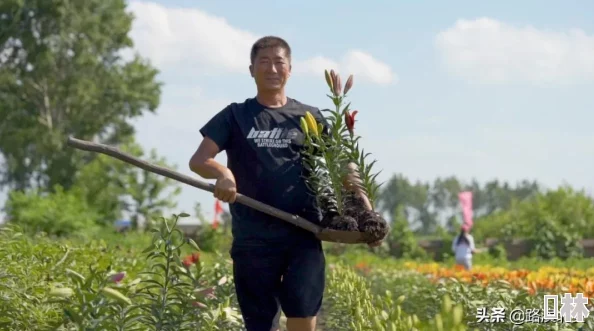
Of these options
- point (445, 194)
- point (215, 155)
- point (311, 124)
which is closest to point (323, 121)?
point (311, 124)

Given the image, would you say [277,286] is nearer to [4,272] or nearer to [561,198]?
[4,272]

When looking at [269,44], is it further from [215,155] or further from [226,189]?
[226,189]

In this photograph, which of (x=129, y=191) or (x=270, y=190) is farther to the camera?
(x=129, y=191)

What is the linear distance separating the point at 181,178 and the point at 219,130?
0.44 m

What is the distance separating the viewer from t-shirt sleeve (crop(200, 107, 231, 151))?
15.1 feet

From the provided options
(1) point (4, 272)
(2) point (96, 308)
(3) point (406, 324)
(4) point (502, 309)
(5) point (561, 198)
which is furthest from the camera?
(5) point (561, 198)

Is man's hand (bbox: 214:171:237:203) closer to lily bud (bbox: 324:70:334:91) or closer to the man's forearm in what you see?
the man's forearm

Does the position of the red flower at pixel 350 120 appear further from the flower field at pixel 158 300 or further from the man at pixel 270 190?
the flower field at pixel 158 300

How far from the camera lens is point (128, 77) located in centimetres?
3659

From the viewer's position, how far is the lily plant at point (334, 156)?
4473 millimetres

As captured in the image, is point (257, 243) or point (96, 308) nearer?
point (96, 308)

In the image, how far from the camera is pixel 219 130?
4.61 m

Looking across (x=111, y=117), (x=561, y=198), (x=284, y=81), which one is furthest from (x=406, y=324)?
(x=111, y=117)

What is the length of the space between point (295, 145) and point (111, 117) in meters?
32.5
